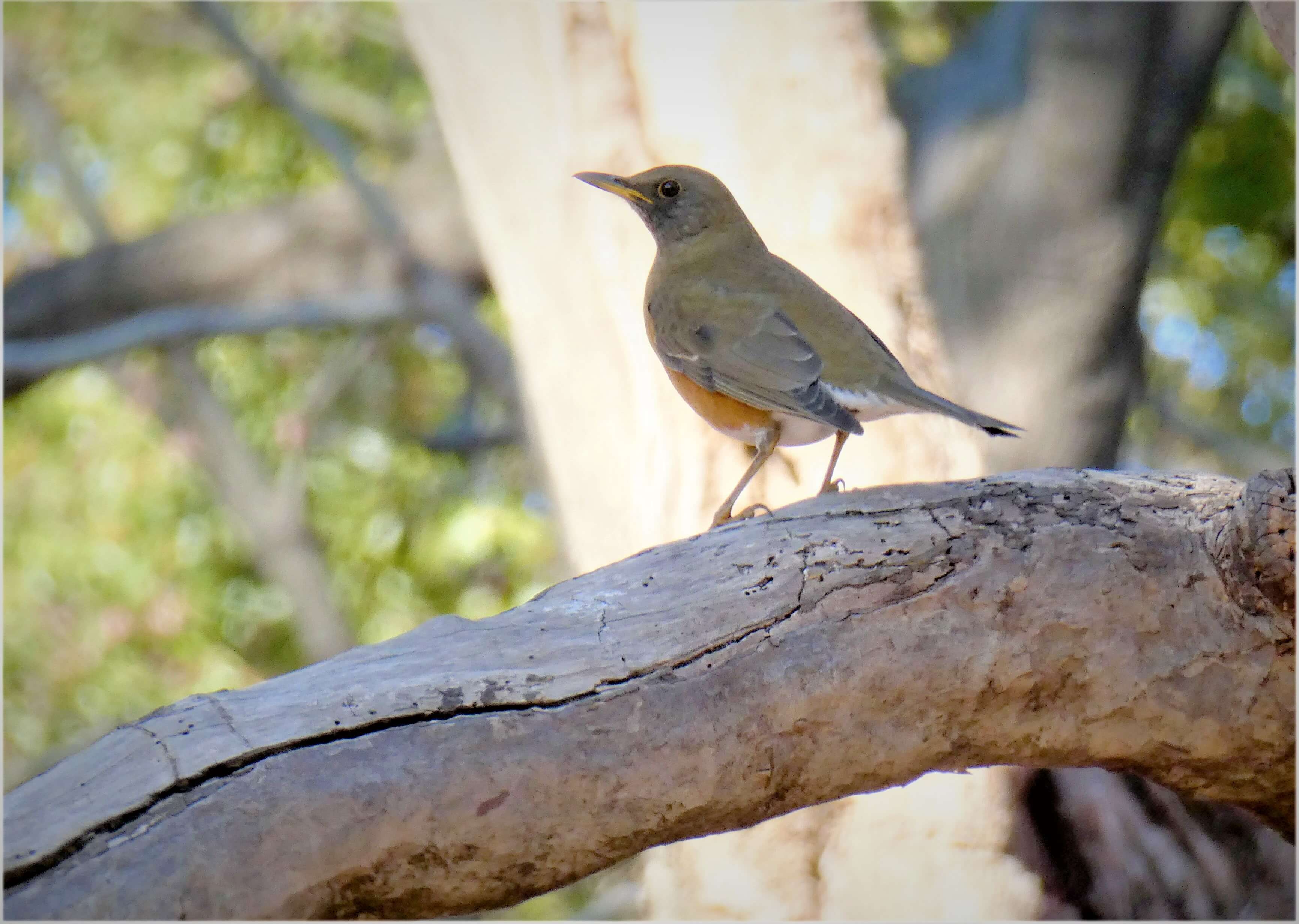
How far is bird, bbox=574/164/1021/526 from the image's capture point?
268 centimetres

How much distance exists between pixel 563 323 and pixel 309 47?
16.0ft

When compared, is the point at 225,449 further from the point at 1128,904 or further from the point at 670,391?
the point at 1128,904

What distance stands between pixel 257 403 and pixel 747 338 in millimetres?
7399

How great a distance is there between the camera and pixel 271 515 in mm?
8086

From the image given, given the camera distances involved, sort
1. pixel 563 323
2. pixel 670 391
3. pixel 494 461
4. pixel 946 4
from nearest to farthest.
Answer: pixel 670 391
pixel 563 323
pixel 946 4
pixel 494 461

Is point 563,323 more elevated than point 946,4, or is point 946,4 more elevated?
point 946,4

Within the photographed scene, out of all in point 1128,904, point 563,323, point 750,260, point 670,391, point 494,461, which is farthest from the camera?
point 494,461

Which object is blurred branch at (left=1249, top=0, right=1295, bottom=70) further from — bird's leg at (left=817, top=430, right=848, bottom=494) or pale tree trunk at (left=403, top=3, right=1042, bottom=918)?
pale tree trunk at (left=403, top=3, right=1042, bottom=918)

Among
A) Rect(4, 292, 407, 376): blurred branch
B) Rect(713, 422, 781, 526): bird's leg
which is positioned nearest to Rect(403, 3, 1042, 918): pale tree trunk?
Rect(713, 422, 781, 526): bird's leg

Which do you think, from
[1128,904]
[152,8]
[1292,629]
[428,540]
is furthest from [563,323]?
[152,8]

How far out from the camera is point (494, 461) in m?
9.63

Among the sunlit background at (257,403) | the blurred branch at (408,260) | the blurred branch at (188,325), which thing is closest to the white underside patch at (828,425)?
the blurred branch at (408,260)

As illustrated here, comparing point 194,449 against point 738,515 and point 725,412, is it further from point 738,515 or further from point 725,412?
point 738,515

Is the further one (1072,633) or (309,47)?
(309,47)
